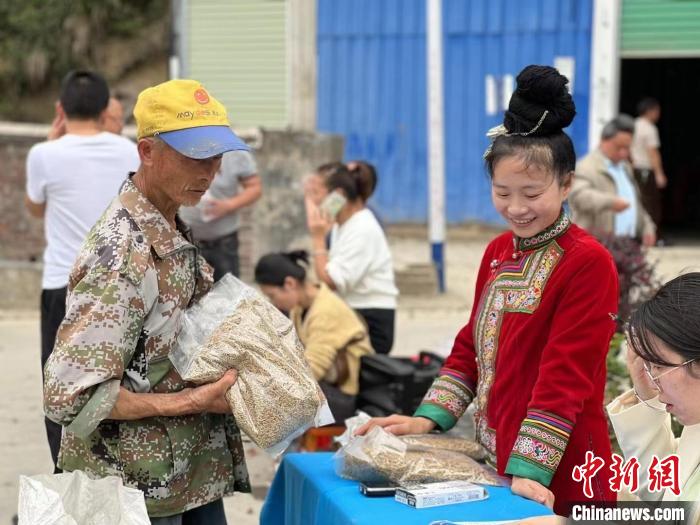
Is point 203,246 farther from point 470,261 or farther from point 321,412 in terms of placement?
point 470,261

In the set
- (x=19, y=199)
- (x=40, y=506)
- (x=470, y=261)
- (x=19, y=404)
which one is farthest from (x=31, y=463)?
(x=470, y=261)

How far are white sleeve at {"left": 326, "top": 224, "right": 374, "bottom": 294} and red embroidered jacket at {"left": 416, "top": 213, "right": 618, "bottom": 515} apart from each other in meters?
2.85

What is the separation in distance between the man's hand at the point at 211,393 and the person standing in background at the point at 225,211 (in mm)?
3505

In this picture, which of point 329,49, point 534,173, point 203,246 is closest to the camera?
point 534,173

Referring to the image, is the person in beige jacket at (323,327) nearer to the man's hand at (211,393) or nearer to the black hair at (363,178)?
the black hair at (363,178)

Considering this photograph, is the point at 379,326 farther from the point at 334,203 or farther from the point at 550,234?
the point at 550,234

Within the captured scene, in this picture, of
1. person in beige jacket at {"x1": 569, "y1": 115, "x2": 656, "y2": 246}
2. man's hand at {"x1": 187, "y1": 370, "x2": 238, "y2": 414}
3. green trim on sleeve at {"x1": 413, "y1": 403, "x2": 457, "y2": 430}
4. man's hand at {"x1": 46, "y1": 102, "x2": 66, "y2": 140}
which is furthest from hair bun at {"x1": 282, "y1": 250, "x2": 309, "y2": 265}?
man's hand at {"x1": 187, "y1": 370, "x2": 238, "y2": 414}

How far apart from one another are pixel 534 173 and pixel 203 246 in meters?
3.83

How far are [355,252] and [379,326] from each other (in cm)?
49

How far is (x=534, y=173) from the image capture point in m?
2.62

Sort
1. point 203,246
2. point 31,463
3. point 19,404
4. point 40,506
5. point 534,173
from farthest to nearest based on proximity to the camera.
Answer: point 19,404 < point 203,246 < point 31,463 < point 534,173 < point 40,506

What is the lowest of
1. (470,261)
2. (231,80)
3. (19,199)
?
(470,261)

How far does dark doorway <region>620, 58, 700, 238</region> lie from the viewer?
58.8 ft

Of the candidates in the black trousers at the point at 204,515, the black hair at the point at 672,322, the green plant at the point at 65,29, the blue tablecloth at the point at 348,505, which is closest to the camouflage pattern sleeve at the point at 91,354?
Result: the black trousers at the point at 204,515
